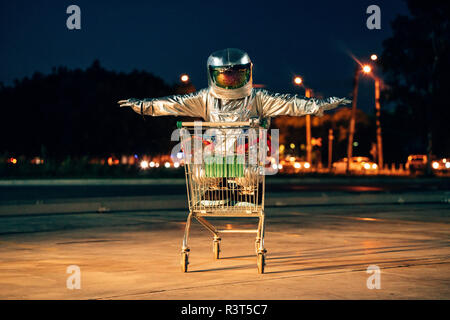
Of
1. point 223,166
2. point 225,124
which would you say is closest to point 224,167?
point 223,166

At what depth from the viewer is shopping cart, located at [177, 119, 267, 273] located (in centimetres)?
696

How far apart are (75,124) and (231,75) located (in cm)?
4646

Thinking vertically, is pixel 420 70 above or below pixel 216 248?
above

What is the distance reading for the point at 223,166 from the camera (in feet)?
23.2

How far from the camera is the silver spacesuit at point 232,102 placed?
7277 mm

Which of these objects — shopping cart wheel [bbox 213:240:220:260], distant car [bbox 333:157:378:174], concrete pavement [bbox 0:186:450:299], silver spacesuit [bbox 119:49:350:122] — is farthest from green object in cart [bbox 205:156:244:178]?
distant car [bbox 333:157:378:174]

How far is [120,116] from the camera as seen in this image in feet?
173

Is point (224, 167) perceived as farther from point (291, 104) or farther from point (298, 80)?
point (298, 80)

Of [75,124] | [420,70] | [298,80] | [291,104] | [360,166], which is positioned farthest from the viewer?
[75,124]

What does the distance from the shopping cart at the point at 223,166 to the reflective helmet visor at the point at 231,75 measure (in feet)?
1.70

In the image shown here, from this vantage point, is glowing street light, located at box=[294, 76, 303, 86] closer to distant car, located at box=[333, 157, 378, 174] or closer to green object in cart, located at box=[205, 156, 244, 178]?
distant car, located at box=[333, 157, 378, 174]

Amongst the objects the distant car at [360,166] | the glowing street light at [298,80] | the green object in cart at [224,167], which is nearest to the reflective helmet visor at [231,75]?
the green object in cart at [224,167]

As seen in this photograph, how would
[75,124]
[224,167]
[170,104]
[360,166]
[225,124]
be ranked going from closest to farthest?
[225,124]
[224,167]
[170,104]
[360,166]
[75,124]

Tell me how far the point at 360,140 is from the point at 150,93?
30135 mm
